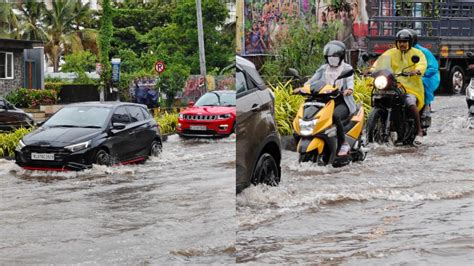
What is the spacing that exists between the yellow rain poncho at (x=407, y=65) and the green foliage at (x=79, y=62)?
2268 mm

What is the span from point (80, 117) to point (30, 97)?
0.19 m

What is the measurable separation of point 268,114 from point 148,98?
0.59m

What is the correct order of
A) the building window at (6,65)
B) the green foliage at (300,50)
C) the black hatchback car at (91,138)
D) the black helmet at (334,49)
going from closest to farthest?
the building window at (6,65)
the black hatchback car at (91,138)
the green foliage at (300,50)
the black helmet at (334,49)

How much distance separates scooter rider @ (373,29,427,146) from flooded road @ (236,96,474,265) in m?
0.14

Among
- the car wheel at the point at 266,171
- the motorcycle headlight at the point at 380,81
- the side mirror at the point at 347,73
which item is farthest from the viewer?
the motorcycle headlight at the point at 380,81

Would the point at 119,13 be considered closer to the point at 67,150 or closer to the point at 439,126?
the point at 67,150

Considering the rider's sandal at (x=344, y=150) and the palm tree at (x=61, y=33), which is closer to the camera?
the palm tree at (x=61, y=33)

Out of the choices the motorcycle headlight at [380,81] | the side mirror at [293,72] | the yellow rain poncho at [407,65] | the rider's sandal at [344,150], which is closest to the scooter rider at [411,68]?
the yellow rain poncho at [407,65]

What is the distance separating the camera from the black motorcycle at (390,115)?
163 inches

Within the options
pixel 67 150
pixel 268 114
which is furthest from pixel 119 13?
pixel 268 114

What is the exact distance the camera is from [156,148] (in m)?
1.85

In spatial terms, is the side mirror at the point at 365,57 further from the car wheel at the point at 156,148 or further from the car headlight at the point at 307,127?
the car wheel at the point at 156,148

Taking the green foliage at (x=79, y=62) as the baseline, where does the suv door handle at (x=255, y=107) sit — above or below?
below

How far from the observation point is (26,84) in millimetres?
1604
